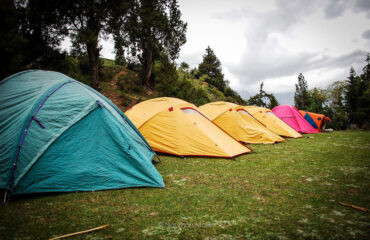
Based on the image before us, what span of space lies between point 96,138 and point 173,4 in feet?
66.5

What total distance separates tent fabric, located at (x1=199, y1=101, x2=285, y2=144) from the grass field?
165 inches

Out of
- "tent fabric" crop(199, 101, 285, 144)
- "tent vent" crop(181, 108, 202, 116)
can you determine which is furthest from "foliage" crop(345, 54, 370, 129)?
"tent vent" crop(181, 108, 202, 116)

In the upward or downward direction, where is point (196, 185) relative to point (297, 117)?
downward

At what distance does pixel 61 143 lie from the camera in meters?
3.44

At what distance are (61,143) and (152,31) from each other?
18.2 meters

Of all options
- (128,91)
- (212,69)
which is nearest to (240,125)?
(128,91)

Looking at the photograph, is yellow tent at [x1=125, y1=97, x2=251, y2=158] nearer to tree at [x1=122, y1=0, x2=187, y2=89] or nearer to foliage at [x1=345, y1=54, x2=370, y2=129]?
tree at [x1=122, y1=0, x2=187, y2=89]

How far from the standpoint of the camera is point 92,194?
3.27 m

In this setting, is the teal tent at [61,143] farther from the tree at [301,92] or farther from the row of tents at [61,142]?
the tree at [301,92]

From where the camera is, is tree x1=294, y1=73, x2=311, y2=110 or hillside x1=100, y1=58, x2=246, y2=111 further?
tree x1=294, y1=73, x2=311, y2=110

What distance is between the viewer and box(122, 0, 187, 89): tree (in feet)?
51.2

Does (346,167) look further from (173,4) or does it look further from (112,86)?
(173,4)

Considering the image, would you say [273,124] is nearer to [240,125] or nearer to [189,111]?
[240,125]

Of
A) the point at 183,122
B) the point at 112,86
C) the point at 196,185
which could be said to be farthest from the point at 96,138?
the point at 112,86
